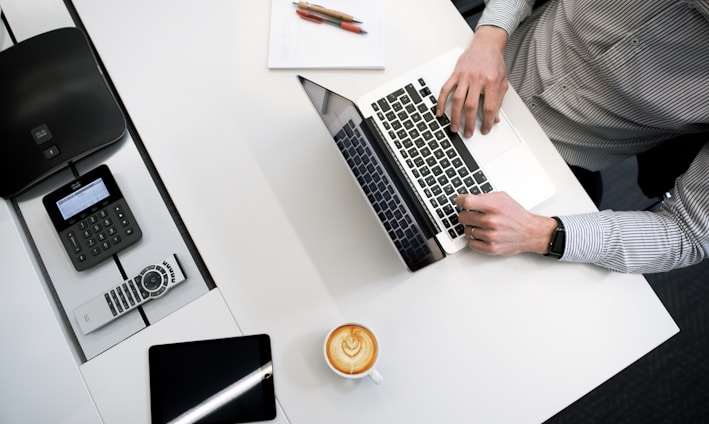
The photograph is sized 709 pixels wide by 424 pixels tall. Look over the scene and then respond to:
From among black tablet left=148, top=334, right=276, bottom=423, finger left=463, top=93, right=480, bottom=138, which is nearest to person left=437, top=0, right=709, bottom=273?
finger left=463, top=93, right=480, bottom=138

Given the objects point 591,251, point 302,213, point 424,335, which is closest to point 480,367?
point 424,335

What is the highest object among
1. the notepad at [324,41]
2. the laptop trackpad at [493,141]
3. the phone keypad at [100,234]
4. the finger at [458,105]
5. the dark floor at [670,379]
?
the notepad at [324,41]

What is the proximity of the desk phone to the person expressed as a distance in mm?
579

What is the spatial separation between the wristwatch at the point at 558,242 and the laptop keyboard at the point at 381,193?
21cm

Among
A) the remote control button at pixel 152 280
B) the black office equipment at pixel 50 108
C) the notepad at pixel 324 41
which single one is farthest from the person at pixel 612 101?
the black office equipment at pixel 50 108

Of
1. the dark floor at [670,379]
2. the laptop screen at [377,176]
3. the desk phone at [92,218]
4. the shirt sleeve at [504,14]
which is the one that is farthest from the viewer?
the dark floor at [670,379]

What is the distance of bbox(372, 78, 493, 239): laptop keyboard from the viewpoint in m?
0.79

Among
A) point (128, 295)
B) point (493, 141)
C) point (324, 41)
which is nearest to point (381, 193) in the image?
point (493, 141)

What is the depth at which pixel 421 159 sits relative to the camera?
80 centimetres

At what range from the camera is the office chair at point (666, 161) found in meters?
0.91

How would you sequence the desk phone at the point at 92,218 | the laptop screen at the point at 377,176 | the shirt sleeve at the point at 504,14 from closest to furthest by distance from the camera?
the laptop screen at the point at 377,176 < the desk phone at the point at 92,218 < the shirt sleeve at the point at 504,14

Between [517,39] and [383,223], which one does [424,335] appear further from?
[517,39]

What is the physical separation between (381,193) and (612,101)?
507 millimetres

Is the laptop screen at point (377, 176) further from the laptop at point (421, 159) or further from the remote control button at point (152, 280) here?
the remote control button at point (152, 280)
